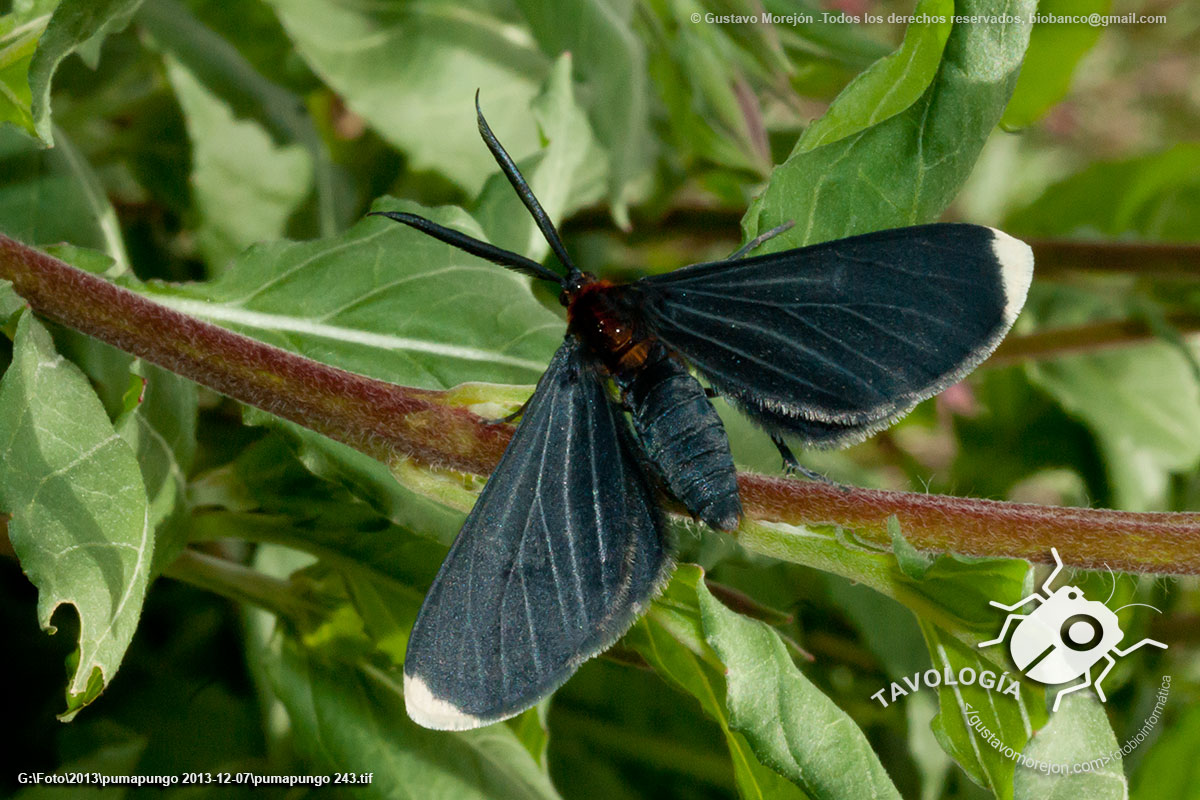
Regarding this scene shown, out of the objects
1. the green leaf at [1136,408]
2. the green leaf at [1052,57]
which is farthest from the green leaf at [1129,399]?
the green leaf at [1052,57]

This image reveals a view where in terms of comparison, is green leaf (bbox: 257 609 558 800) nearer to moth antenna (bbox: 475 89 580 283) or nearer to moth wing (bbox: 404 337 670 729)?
moth wing (bbox: 404 337 670 729)

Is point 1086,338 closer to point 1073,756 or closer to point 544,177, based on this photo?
point 544,177

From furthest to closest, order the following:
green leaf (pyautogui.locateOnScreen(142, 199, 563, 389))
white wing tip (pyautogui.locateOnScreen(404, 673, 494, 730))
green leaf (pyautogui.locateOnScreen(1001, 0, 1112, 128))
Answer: green leaf (pyautogui.locateOnScreen(1001, 0, 1112, 128)) < green leaf (pyautogui.locateOnScreen(142, 199, 563, 389)) < white wing tip (pyautogui.locateOnScreen(404, 673, 494, 730))

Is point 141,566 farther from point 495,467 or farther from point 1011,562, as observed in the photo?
point 1011,562

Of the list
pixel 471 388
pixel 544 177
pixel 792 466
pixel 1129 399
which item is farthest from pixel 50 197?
pixel 1129 399

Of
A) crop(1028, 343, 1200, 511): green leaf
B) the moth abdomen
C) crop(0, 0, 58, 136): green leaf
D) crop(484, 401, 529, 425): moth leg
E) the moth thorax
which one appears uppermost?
crop(0, 0, 58, 136): green leaf

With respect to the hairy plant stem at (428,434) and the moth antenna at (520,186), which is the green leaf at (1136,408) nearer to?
the hairy plant stem at (428,434)

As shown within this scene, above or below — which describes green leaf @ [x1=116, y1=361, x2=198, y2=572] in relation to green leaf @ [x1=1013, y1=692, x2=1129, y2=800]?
below

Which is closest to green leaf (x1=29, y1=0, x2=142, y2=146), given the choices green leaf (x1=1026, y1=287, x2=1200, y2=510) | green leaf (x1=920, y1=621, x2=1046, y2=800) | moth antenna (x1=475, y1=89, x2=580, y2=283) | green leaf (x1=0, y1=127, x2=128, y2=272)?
moth antenna (x1=475, y1=89, x2=580, y2=283)
